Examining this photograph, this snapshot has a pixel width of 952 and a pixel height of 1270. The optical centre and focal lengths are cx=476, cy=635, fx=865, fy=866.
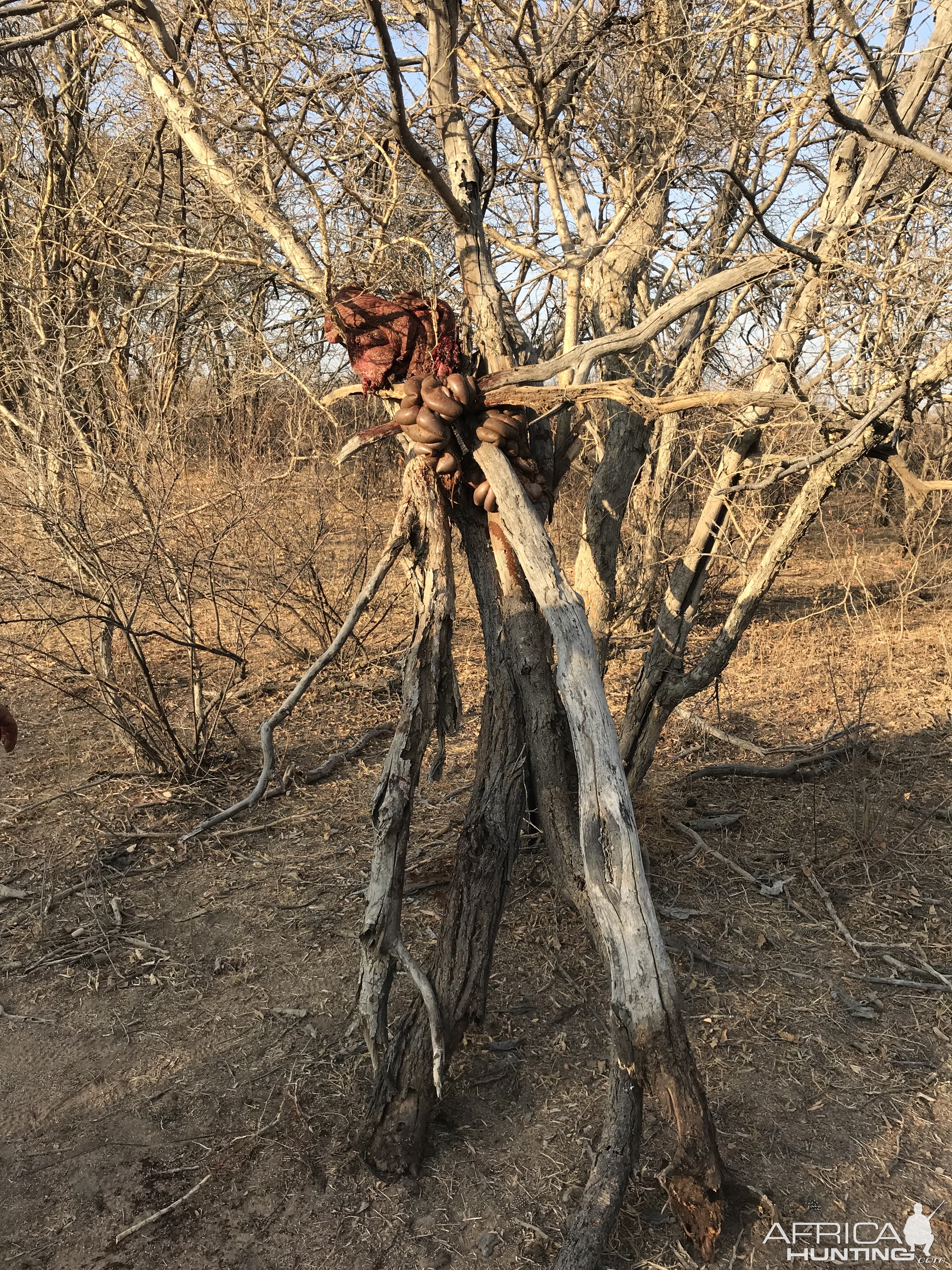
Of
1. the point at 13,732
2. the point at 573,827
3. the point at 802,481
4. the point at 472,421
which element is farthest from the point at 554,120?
the point at 13,732

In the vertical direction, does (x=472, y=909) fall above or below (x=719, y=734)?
above

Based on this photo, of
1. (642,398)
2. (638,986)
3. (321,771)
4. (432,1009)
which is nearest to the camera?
(638,986)

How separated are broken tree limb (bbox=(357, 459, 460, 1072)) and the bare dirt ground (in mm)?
441

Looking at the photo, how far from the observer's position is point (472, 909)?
2.96 metres

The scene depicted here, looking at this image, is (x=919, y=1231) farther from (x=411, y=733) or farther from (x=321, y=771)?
(x=321, y=771)

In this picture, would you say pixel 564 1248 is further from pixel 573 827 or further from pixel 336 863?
pixel 336 863

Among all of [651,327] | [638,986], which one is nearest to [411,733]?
[638,986]

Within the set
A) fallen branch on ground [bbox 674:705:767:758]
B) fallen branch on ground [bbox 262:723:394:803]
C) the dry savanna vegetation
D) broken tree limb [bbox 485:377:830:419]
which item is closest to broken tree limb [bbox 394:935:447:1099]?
the dry savanna vegetation

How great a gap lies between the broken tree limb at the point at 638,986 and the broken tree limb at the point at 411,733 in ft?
1.88

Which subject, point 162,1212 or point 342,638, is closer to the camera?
point 162,1212

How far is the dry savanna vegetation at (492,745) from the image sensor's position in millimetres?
2498
